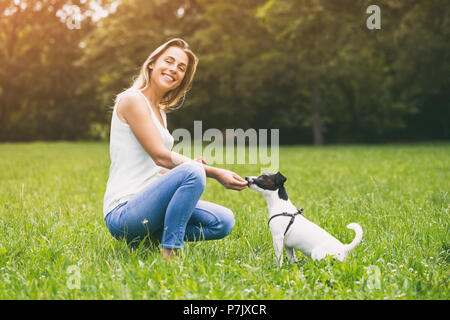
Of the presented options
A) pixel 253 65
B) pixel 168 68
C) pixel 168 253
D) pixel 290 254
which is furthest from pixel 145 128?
pixel 253 65

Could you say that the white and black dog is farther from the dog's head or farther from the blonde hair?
the blonde hair

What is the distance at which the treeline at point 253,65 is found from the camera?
64.8ft

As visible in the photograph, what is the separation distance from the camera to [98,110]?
1389 inches

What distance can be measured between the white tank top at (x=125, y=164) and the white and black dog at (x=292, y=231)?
79 cm

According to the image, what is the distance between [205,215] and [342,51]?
18644mm

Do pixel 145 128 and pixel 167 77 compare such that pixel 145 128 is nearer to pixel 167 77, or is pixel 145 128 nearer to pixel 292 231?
pixel 167 77

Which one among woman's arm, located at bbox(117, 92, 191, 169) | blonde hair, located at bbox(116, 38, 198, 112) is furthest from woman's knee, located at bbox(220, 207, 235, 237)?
blonde hair, located at bbox(116, 38, 198, 112)

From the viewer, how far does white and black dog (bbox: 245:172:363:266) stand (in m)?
2.96

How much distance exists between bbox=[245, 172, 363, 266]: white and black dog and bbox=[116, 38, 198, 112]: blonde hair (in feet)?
3.45

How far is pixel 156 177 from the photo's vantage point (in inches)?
131

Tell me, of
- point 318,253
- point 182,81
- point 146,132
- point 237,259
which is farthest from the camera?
point 182,81

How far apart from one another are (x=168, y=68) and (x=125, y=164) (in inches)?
31.3
